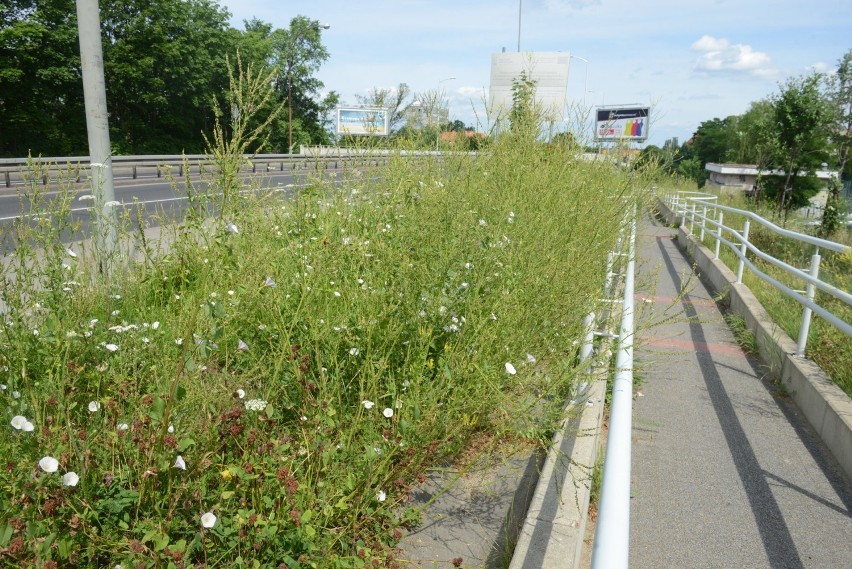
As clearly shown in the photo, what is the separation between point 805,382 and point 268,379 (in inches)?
161

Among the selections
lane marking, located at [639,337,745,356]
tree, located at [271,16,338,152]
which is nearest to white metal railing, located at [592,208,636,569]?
lane marking, located at [639,337,745,356]

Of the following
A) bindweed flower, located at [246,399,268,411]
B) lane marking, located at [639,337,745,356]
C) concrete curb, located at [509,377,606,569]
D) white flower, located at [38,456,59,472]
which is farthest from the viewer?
lane marking, located at [639,337,745,356]

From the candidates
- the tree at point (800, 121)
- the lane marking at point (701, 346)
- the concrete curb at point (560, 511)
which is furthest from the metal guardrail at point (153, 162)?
the tree at point (800, 121)

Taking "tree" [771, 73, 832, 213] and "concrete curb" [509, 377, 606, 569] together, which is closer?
"concrete curb" [509, 377, 606, 569]

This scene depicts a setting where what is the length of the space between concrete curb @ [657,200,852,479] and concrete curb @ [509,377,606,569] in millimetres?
1968

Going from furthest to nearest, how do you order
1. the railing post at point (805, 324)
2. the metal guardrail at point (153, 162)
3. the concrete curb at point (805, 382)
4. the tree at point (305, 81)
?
the tree at point (305, 81), the railing post at point (805, 324), the concrete curb at point (805, 382), the metal guardrail at point (153, 162)

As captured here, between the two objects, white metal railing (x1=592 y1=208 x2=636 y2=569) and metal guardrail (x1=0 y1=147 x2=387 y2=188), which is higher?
metal guardrail (x1=0 y1=147 x2=387 y2=188)

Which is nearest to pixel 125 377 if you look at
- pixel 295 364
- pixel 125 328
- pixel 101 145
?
pixel 125 328

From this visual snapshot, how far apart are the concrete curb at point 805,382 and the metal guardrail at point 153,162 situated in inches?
161

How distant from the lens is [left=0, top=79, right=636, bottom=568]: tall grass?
2.31 m

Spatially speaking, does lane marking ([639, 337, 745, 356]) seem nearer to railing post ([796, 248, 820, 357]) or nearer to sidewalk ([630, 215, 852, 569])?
sidewalk ([630, 215, 852, 569])

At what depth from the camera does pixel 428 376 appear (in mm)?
3482

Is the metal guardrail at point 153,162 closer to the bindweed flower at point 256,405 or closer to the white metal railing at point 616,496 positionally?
the bindweed flower at point 256,405

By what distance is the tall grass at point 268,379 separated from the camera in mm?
2312
